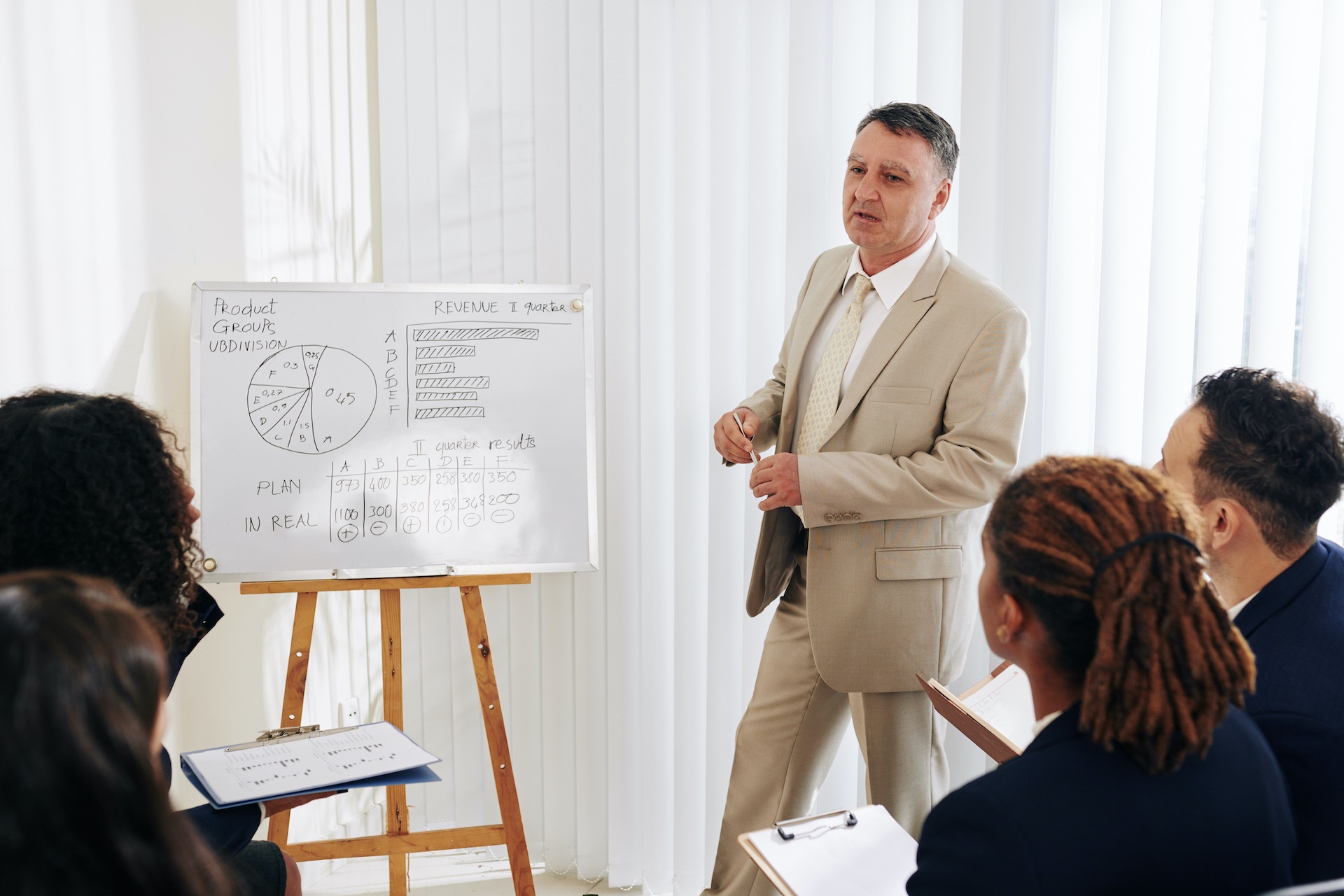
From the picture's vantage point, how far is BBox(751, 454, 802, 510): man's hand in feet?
6.25

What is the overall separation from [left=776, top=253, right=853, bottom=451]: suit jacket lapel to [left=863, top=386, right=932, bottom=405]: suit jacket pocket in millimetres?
221

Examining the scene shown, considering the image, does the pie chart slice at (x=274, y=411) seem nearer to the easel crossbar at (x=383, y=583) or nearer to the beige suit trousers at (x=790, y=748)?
the easel crossbar at (x=383, y=583)

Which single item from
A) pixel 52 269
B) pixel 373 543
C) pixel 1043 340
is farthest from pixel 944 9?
pixel 52 269

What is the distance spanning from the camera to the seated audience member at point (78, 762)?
1.97ft

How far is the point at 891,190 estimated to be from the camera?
1951mm

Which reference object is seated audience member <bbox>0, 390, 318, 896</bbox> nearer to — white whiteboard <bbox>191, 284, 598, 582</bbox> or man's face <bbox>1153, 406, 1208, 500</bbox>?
white whiteboard <bbox>191, 284, 598, 582</bbox>

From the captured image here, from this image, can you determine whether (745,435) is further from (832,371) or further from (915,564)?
(915,564)

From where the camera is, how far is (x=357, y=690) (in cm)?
279

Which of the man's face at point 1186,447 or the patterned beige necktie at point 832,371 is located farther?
the patterned beige necktie at point 832,371

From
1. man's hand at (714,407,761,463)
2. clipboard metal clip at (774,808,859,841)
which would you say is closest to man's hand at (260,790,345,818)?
clipboard metal clip at (774,808,859,841)

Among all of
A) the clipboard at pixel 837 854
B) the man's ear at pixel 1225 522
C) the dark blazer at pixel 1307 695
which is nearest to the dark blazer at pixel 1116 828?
the dark blazer at pixel 1307 695

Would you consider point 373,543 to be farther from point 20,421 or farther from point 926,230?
point 926,230

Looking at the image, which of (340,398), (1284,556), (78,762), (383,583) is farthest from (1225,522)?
(340,398)

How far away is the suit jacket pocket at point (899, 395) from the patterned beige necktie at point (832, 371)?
0.32ft
